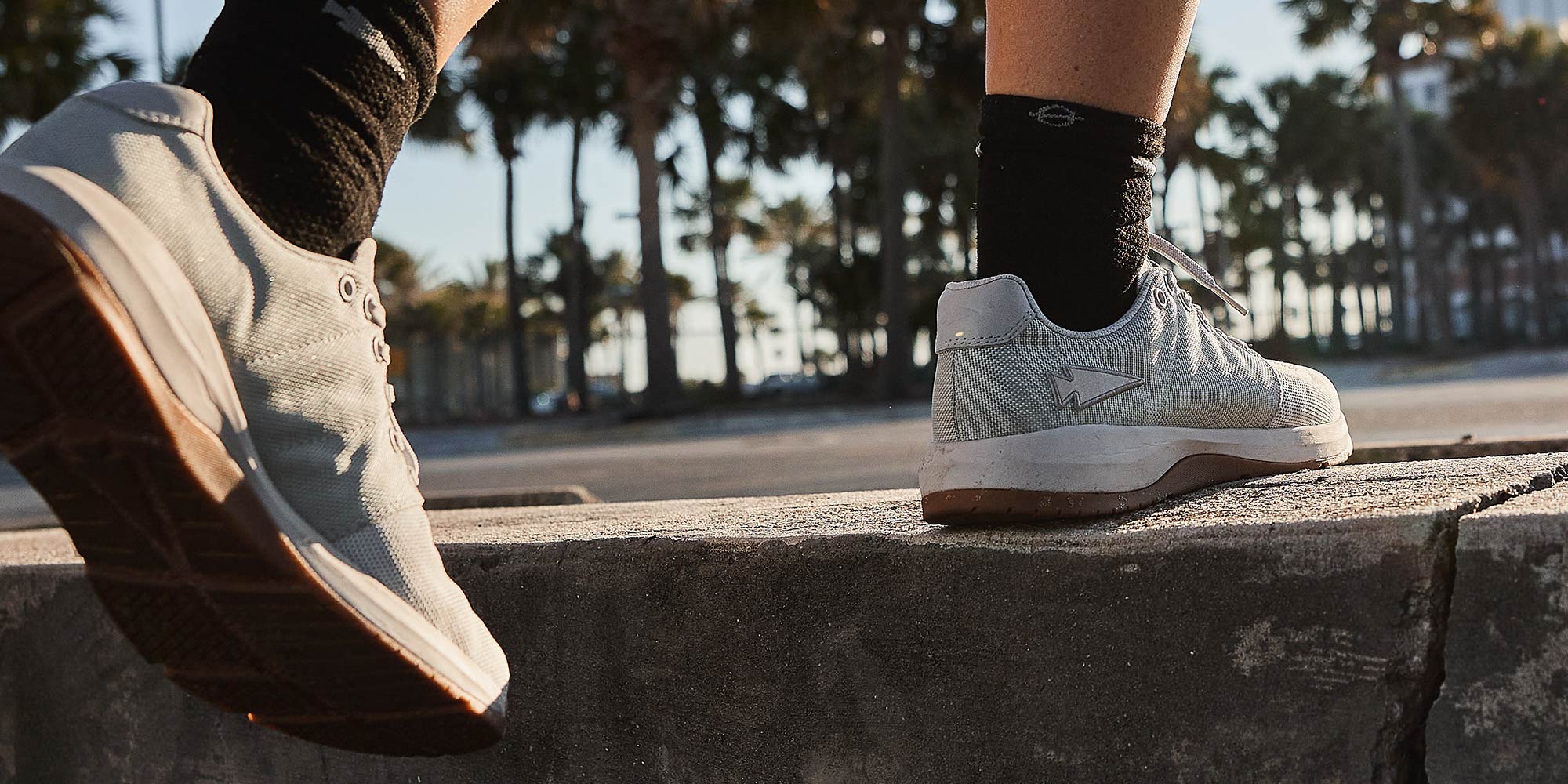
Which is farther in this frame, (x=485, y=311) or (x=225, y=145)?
(x=485, y=311)

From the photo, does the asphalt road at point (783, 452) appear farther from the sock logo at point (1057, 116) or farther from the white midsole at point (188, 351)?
the white midsole at point (188, 351)

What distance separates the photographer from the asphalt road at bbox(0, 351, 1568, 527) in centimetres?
559

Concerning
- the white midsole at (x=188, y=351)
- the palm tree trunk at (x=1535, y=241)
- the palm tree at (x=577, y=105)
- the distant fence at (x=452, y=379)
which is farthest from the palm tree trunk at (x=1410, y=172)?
the white midsole at (x=188, y=351)

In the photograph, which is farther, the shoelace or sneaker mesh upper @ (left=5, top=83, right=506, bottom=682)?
the shoelace

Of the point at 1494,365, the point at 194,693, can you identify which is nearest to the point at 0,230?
the point at 194,693

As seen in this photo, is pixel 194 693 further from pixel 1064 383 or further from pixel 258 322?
pixel 1064 383

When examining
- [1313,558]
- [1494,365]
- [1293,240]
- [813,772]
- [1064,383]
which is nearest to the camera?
[1313,558]

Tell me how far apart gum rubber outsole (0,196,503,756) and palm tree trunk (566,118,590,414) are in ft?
77.0

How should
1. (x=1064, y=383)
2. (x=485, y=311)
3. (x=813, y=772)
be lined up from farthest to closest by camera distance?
(x=485, y=311), (x=1064, y=383), (x=813, y=772)

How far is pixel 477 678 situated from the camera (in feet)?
2.92

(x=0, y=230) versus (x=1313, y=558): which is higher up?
(x=0, y=230)

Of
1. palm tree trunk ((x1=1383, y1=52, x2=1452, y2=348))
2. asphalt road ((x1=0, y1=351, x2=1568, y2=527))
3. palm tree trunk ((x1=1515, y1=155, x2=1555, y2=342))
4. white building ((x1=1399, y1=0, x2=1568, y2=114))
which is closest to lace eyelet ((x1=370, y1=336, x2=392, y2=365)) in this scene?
asphalt road ((x1=0, y1=351, x2=1568, y2=527))

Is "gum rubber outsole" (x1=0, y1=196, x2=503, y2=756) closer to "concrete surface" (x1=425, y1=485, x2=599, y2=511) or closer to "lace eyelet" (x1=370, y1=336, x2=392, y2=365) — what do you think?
"lace eyelet" (x1=370, y1=336, x2=392, y2=365)

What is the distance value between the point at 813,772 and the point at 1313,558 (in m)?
0.44
